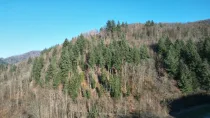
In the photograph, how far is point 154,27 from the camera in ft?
416

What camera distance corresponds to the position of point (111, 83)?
69.6m

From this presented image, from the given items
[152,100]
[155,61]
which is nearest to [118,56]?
[155,61]

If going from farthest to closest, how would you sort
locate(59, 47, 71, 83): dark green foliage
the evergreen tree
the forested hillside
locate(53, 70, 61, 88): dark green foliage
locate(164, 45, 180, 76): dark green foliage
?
1. the evergreen tree
2. locate(59, 47, 71, 83): dark green foliage
3. locate(53, 70, 61, 88): dark green foliage
4. locate(164, 45, 180, 76): dark green foliage
5. the forested hillside

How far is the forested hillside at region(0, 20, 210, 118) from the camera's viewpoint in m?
63.0

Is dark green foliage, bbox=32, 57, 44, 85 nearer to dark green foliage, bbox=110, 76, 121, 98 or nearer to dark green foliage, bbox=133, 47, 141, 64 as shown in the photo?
dark green foliage, bbox=110, 76, 121, 98

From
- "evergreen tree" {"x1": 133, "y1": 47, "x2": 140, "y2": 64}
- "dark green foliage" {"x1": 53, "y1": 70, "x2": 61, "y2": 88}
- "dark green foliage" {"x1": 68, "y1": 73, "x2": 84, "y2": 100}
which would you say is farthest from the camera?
"evergreen tree" {"x1": 133, "y1": 47, "x2": 140, "y2": 64}

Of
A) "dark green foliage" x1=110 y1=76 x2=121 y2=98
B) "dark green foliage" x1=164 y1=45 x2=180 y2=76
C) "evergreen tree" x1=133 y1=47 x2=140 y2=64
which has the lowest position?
"dark green foliage" x1=110 y1=76 x2=121 y2=98

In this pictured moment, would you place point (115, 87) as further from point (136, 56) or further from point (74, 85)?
point (136, 56)

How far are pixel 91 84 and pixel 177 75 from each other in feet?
87.8

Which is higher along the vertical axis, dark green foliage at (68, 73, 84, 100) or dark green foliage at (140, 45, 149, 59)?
dark green foliage at (140, 45, 149, 59)

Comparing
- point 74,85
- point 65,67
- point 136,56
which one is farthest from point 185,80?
point 65,67

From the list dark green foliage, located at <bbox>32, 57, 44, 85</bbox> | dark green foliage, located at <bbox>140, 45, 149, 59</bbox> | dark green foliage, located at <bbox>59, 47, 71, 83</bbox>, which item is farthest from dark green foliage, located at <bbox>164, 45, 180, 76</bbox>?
dark green foliage, located at <bbox>32, 57, 44, 85</bbox>

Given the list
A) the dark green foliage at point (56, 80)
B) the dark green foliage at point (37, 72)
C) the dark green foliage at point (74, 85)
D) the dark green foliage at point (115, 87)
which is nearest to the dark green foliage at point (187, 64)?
the dark green foliage at point (115, 87)

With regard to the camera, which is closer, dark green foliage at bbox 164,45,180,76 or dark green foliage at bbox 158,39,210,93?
dark green foliage at bbox 158,39,210,93
